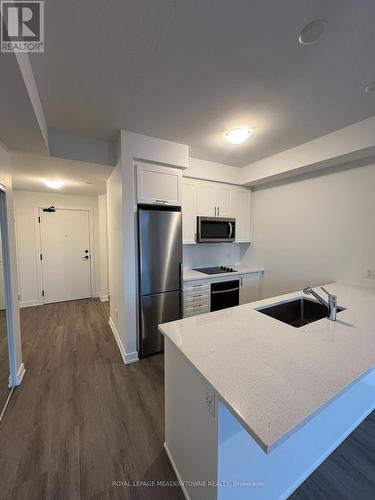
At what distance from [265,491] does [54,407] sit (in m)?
1.76

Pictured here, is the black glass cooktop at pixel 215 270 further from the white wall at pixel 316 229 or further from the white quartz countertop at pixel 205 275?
the white wall at pixel 316 229

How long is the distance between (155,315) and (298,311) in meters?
1.61

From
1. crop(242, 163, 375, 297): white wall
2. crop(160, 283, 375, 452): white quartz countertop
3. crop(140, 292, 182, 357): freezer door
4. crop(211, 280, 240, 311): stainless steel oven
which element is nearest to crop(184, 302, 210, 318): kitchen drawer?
crop(211, 280, 240, 311): stainless steel oven

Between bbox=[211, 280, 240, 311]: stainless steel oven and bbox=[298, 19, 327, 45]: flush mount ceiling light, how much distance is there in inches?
105

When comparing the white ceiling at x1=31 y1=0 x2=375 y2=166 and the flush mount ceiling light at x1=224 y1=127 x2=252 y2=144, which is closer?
the white ceiling at x1=31 y1=0 x2=375 y2=166

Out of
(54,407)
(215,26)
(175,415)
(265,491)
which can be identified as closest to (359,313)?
(265,491)

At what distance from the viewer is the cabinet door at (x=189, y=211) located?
3.19m

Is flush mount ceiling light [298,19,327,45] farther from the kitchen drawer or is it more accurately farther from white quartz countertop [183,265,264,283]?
the kitchen drawer

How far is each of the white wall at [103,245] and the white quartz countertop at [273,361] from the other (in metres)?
3.78

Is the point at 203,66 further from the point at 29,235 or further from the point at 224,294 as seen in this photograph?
the point at 29,235

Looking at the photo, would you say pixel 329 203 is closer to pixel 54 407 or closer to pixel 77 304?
pixel 54 407

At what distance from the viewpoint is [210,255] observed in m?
3.91

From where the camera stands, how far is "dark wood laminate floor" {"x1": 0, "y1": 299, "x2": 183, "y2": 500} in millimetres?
1280

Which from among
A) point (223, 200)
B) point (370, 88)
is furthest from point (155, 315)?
point (370, 88)
